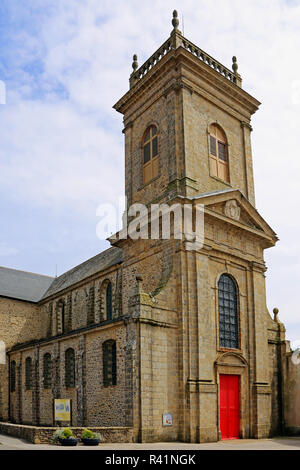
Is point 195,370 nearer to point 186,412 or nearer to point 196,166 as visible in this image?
point 186,412

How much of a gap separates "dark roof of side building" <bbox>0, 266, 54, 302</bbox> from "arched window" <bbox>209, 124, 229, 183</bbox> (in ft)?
58.9

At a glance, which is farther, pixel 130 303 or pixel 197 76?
pixel 197 76

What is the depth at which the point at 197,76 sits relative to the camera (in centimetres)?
2389

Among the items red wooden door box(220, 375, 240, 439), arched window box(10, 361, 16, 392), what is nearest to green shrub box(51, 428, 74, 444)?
red wooden door box(220, 375, 240, 439)

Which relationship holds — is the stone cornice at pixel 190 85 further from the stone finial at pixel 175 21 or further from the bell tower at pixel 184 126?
the stone finial at pixel 175 21

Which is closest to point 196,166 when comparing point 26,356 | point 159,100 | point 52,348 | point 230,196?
point 230,196

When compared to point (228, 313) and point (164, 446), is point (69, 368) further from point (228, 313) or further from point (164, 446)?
point (164, 446)

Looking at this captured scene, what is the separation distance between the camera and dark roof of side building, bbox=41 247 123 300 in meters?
28.1

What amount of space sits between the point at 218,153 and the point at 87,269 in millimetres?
11948

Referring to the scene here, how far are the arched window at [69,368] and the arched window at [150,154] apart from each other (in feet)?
30.6

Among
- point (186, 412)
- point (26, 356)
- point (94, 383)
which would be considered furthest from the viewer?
point (26, 356)

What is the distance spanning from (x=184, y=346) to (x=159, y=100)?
11.7 meters

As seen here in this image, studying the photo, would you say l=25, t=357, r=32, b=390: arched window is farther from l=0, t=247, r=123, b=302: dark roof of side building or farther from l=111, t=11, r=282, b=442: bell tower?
l=111, t=11, r=282, b=442: bell tower

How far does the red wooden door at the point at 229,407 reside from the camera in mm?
20656
